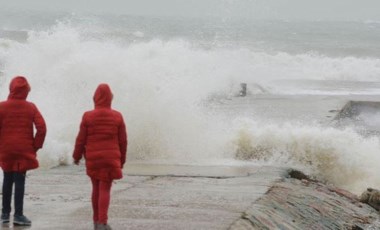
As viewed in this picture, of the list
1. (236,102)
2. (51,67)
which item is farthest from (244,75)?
(51,67)

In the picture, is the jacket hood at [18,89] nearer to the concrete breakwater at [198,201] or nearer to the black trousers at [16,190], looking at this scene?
the black trousers at [16,190]

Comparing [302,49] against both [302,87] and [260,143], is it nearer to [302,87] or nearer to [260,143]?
[302,87]

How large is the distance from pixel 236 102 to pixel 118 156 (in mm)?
14139

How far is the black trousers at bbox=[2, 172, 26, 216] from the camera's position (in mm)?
6336

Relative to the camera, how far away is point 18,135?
627 cm

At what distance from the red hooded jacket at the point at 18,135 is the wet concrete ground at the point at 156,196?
52 centimetres

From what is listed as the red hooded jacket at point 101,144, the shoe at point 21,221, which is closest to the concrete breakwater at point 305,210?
the red hooded jacket at point 101,144

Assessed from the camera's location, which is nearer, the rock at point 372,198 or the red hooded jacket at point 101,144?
the red hooded jacket at point 101,144

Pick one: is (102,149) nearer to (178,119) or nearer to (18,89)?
(18,89)

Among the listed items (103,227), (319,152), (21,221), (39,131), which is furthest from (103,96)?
(319,152)

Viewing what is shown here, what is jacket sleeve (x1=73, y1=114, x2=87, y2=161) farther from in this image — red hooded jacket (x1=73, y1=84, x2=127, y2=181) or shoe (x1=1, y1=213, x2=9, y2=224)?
shoe (x1=1, y1=213, x2=9, y2=224)

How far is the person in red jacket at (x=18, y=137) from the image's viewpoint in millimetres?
6258

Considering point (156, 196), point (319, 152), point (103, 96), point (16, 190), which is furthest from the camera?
point (319, 152)

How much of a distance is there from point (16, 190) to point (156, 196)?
181cm
